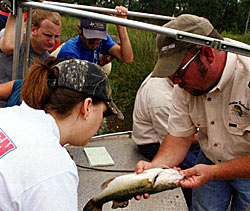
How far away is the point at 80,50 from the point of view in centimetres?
346

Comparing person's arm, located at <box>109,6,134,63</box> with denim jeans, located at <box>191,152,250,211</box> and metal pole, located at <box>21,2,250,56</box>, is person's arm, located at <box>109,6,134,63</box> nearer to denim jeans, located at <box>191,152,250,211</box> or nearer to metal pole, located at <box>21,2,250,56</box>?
denim jeans, located at <box>191,152,250,211</box>

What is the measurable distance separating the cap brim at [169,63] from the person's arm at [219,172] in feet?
2.49

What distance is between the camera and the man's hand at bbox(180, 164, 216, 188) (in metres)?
2.14

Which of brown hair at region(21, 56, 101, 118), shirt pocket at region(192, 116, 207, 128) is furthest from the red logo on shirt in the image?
shirt pocket at region(192, 116, 207, 128)

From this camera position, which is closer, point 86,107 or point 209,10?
point 86,107

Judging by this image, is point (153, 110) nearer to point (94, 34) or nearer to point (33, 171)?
point (94, 34)

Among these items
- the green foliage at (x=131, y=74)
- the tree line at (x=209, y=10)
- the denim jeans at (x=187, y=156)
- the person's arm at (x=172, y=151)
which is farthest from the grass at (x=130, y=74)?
the tree line at (x=209, y=10)

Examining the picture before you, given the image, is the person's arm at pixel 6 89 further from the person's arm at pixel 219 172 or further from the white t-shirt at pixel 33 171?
the person's arm at pixel 219 172

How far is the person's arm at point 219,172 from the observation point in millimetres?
2027

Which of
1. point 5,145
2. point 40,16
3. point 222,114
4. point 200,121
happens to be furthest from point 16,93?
point 222,114

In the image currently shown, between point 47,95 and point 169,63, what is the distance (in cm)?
82

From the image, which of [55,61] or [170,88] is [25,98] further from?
[170,88]

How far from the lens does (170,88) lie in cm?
315

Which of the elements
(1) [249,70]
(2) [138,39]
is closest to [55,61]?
(1) [249,70]
